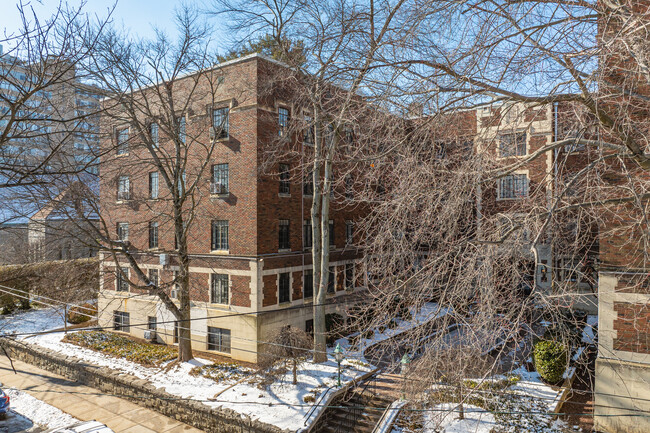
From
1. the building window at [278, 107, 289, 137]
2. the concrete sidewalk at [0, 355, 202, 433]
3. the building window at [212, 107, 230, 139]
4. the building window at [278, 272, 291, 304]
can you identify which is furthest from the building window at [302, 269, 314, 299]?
the concrete sidewalk at [0, 355, 202, 433]

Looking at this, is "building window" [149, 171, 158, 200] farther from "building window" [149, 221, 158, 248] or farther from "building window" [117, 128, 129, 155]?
"building window" [117, 128, 129, 155]

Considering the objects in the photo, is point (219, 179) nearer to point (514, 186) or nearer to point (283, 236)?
point (283, 236)

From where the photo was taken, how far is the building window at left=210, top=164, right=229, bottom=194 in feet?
68.3

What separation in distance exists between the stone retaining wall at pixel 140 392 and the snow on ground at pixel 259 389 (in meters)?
0.29

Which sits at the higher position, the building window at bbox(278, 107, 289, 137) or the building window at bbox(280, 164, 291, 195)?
the building window at bbox(278, 107, 289, 137)

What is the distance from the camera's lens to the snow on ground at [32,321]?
86.3ft

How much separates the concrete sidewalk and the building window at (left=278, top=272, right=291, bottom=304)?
7.49 meters

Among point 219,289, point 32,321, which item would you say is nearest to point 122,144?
point 219,289

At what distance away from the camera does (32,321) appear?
27.8 m

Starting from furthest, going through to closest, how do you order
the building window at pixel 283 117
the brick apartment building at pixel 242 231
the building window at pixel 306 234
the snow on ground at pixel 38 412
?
the building window at pixel 306 234
the building window at pixel 283 117
the brick apartment building at pixel 242 231
the snow on ground at pixel 38 412

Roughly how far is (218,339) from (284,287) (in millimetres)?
4099

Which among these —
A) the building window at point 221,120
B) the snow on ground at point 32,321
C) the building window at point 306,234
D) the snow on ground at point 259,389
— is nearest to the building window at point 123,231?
the snow on ground at point 32,321

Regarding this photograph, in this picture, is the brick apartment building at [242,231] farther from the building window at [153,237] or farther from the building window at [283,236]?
the building window at [153,237]

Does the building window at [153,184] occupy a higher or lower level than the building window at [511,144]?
higher
